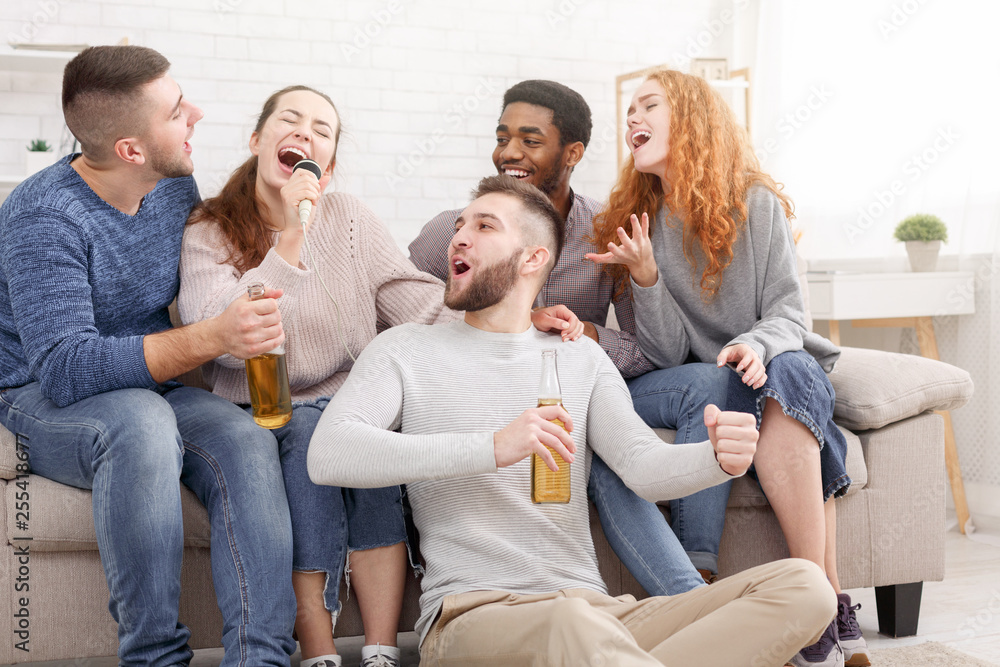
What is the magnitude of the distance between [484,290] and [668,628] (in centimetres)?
65

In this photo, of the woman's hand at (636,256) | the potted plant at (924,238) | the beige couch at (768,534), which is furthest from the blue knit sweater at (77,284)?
the potted plant at (924,238)

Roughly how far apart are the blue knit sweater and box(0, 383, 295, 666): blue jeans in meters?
0.07

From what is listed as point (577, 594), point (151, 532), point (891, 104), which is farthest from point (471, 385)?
point (891, 104)

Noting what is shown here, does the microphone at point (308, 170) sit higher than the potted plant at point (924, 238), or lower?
higher

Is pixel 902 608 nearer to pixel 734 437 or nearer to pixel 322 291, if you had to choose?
pixel 734 437

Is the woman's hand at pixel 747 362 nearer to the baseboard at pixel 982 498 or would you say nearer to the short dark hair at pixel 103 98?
the short dark hair at pixel 103 98

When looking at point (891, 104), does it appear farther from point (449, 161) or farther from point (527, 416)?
point (527, 416)

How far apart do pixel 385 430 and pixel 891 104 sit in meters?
2.83

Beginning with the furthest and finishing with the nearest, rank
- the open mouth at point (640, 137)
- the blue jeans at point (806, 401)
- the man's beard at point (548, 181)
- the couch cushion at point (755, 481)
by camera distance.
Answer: the man's beard at point (548, 181) → the open mouth at point (640, 137) → the couch cushion at point (755, 481) → the blue jeans at point (806, 401)

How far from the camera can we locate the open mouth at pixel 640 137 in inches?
84.2

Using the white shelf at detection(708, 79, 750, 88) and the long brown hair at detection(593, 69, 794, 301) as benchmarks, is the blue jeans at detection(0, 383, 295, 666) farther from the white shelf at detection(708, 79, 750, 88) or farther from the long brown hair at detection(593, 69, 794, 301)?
the white shelf at detection(708, 79, 750, 88)

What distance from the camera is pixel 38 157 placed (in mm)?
3355

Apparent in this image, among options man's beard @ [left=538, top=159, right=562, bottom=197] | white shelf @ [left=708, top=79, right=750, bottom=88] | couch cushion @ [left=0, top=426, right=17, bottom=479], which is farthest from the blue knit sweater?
white shelf @ [left=708, top=79, right=750, bottom=88]

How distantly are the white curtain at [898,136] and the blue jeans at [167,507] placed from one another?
252cm
